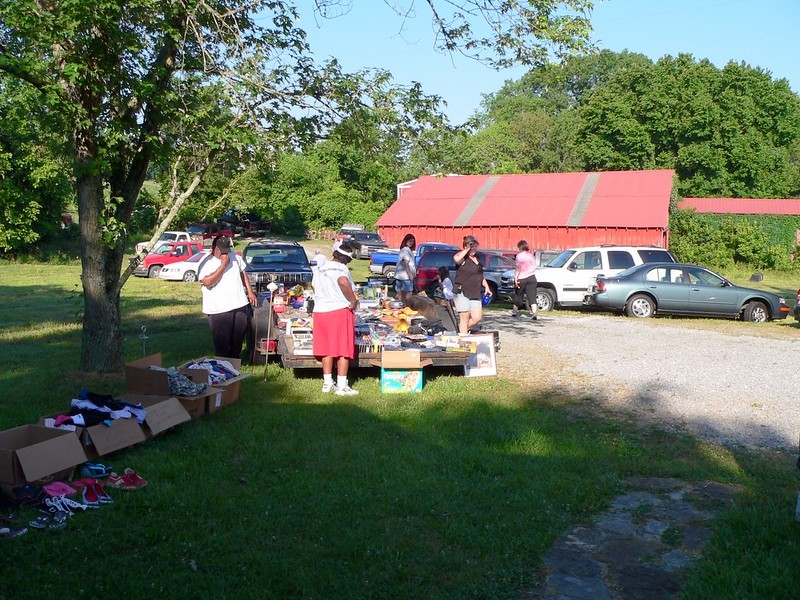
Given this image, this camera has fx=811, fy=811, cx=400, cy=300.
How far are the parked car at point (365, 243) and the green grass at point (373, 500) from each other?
36.8 metres

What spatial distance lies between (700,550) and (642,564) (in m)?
0.45

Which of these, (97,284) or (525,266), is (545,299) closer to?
(525,266)

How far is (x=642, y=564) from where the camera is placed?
490 cm

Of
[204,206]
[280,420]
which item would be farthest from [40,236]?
[280,420]

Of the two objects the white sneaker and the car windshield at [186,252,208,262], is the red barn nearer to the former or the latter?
the car windshield at [186,252,208,262]

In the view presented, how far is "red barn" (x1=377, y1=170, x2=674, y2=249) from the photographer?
3666 centimetres

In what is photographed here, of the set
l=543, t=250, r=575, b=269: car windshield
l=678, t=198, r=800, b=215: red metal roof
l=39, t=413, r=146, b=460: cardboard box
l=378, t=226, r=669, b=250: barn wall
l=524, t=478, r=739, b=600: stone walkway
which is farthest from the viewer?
l=678, t=198, r=800, b=215: red metal roof

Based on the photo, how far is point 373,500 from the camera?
5863 mm

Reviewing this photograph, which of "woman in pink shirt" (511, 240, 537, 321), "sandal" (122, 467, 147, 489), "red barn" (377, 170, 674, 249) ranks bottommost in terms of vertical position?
"sandal" (122, 467, 147, 489)

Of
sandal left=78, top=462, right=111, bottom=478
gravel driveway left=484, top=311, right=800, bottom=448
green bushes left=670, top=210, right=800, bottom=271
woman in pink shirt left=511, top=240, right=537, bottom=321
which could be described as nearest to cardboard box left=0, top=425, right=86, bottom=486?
sandal left=78, top=462, right=111, bottom=478

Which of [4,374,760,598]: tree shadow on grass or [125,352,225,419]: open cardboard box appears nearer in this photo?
[4,374,760,598]: tree shadow on grass

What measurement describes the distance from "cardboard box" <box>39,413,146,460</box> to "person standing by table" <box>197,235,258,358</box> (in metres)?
2.85

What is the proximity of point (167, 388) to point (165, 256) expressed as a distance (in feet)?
83.8

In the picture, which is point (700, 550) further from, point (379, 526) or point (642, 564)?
point (379, 526)
